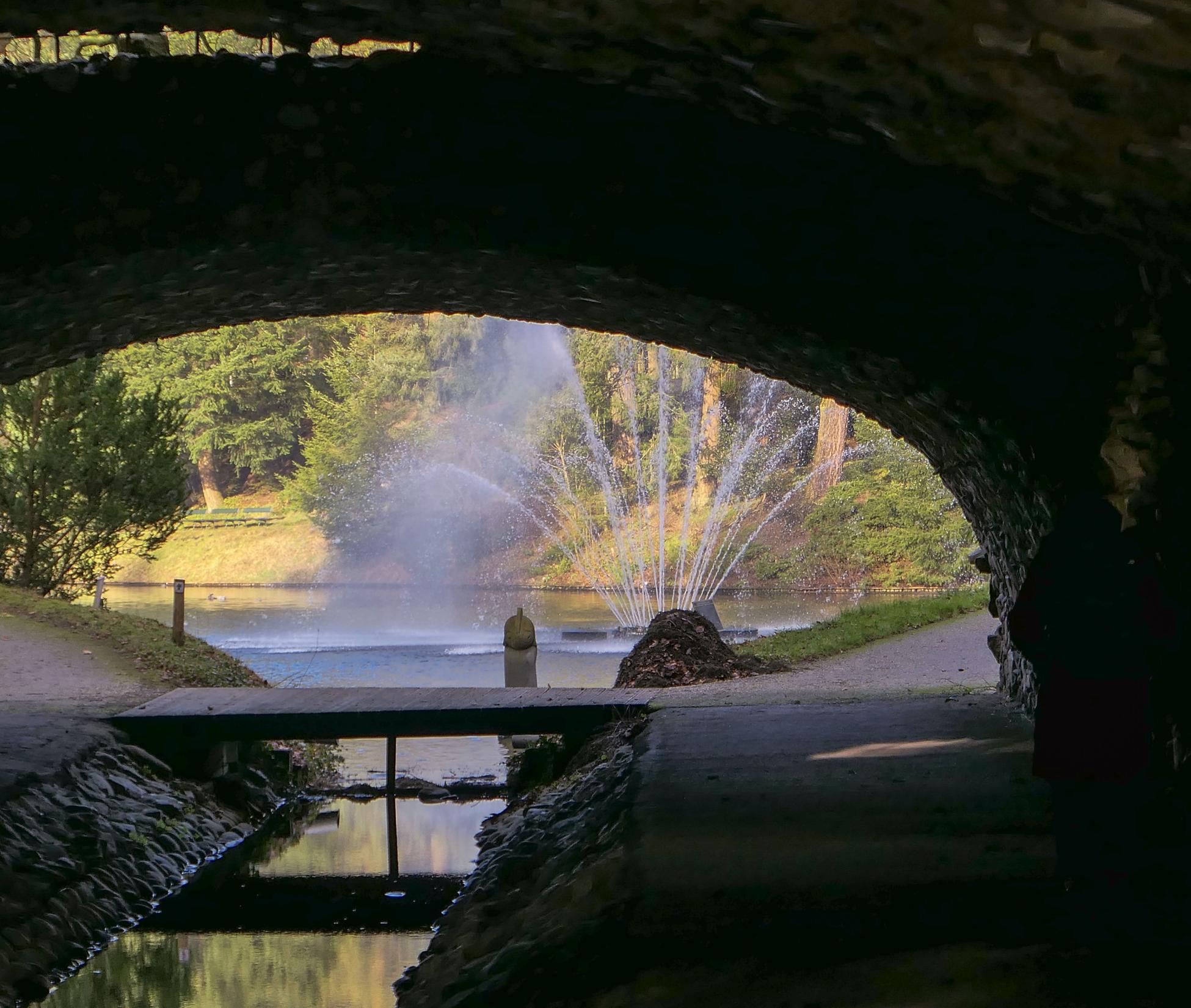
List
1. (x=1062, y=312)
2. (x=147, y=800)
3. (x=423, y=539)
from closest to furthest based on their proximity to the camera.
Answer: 1. (x=1062, y=312)
2. (x=147, y=800)
3. (x=423, y=539)

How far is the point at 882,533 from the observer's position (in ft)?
105

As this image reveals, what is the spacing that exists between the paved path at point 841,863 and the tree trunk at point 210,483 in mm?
38205

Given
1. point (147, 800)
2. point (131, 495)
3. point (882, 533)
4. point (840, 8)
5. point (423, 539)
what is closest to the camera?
point (840, 8)

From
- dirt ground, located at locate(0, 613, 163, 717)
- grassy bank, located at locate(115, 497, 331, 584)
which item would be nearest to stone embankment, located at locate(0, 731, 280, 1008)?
dirt ground, located at locate(0, 613, 163, 717)

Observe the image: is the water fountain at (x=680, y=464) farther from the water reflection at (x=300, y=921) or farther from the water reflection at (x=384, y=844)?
the water reflection at (x=300, y=921)

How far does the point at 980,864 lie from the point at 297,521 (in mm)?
36131

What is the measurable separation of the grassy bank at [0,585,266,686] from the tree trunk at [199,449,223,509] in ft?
91.1

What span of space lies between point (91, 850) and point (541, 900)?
310 cm

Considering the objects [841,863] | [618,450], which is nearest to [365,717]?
[841,863]

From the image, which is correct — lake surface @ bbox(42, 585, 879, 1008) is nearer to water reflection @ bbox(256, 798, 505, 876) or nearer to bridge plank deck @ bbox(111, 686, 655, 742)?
water reflection @ bbox(256, 798, 505, 876)

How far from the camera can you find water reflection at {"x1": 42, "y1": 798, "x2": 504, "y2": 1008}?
20.4ft

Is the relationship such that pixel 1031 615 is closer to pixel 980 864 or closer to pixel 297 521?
pixel 980 864

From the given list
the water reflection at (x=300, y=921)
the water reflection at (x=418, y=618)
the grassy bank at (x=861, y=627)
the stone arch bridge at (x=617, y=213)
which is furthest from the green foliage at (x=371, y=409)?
the stone arch bridge at (x=617, y=213)

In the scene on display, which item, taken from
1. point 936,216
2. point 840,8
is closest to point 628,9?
point 840,8
